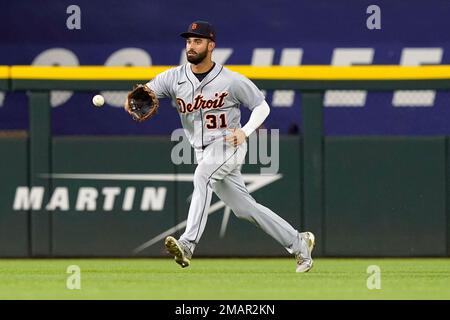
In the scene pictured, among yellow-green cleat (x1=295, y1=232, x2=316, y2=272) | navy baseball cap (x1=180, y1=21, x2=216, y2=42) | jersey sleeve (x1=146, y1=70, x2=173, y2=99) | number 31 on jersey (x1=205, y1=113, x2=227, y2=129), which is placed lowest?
yellow-green cleat (x1=295, y1=232, x2=316, y2=272)

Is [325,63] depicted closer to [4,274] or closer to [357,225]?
[357,225]

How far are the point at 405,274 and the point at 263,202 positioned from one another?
6.09 feet

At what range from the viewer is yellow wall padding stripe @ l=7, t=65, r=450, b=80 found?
32.1ft

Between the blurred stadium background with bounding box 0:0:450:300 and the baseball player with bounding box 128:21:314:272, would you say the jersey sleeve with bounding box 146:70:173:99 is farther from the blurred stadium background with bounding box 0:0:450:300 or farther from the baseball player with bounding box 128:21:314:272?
the blurred stadium background with bounding box 0:0:450:300

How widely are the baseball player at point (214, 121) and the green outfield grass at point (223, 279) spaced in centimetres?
39

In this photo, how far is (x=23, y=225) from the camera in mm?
9773

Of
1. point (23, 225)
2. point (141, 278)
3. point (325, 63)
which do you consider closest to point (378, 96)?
point (325, 63)

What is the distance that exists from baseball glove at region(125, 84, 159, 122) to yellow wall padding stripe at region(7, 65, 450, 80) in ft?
6.33

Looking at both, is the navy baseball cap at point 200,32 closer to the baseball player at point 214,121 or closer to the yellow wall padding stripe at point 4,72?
the baseball player at point 214,121

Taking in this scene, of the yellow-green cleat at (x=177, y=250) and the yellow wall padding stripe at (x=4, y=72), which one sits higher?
the yellow wall padding stripe at (x=4, y=72)

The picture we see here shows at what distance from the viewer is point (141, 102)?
786cm

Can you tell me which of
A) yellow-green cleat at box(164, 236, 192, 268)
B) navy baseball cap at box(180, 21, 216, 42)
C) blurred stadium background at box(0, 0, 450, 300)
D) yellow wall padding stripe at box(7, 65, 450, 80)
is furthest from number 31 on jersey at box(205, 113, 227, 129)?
yellow wall padding stripe at box(7, 65, 450, 80)

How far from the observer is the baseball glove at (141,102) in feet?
25.6

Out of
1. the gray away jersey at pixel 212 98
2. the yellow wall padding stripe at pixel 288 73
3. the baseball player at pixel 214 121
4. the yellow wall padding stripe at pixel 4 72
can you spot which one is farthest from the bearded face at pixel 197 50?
the yellow wall padding stripe at pixel 4 72
